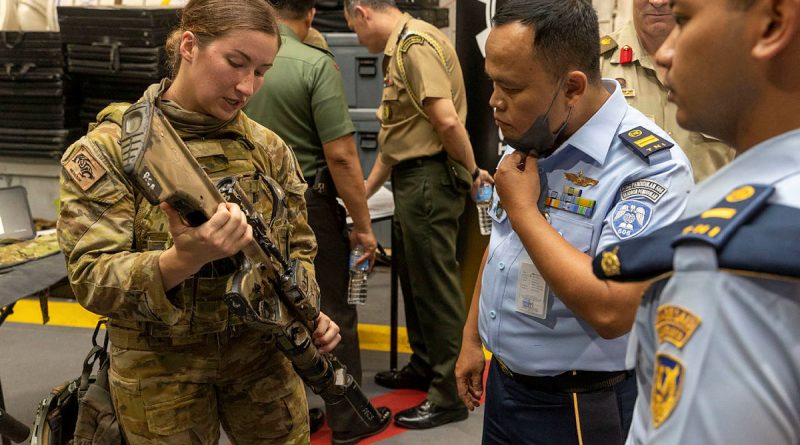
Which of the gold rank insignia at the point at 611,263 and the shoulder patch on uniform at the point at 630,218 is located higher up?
the gold rank insignia at the point at 611,263

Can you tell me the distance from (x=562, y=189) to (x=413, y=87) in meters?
1.88

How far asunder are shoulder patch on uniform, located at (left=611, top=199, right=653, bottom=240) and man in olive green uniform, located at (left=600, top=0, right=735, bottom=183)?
4.64 ft

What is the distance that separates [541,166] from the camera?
5.26ft

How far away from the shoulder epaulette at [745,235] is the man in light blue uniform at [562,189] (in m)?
0.73

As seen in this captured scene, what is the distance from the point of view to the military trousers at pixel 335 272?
129 inches

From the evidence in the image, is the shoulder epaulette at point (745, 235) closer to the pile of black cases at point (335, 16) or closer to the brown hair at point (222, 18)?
the brown hair at point (222, 18)

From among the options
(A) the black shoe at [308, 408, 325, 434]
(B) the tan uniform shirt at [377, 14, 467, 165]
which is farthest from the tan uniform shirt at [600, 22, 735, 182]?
(A) the black shoe at [308, 408, 325, 434]

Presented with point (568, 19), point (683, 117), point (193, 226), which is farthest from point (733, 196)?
point (193, 226)

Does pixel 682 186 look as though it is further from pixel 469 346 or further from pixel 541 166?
pixel 469 346

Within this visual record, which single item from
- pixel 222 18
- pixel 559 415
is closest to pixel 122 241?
pixel 222 18

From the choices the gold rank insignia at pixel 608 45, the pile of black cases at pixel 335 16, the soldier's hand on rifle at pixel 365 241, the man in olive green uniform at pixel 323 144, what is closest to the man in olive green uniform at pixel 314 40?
the man in olive green uniform at pixel 323 144

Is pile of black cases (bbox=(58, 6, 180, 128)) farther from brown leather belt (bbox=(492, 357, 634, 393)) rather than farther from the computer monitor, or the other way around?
brown leather belt (bbox=(492, 357, 634, 393))

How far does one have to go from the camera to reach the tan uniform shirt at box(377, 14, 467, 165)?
10.8 ft

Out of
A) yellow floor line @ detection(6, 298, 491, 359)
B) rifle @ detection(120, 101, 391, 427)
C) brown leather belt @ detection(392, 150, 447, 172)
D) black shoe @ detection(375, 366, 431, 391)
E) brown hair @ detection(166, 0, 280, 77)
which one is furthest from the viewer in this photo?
yellow floor line @ detection(6, 298, 491, 359)
